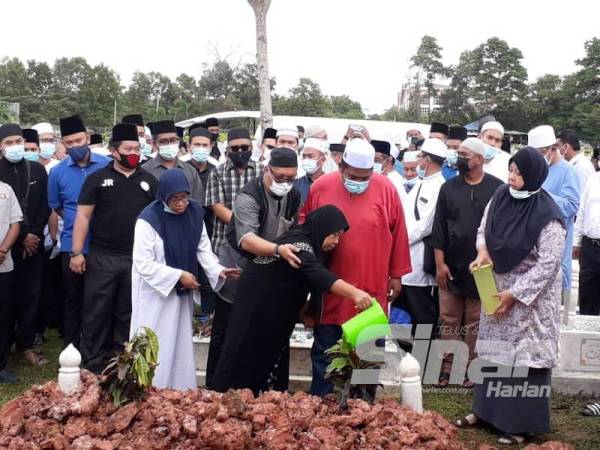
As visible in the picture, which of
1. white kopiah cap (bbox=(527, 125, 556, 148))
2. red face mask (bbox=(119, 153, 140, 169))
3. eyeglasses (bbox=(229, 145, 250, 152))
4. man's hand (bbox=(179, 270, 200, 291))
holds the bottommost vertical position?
man's hand (bbox=(179, 270, 200, 291))

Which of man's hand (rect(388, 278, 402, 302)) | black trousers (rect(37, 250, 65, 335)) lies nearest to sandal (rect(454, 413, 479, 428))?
man's hand (rect(388, 278, 402, 302))

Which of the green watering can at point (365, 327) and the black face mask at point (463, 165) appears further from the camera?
the black face mask at point (463, 165)

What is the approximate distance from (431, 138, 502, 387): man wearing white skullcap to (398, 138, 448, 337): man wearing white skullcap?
0.82 feet

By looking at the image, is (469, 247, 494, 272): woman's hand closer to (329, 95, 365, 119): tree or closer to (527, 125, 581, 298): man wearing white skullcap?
(527, 125, 581, 298): man wearing white skullcap

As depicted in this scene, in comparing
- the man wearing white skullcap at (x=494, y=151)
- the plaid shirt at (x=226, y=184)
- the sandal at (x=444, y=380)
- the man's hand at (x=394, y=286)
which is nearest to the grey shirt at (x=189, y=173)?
the plaid shirt at (x=226, y=184)

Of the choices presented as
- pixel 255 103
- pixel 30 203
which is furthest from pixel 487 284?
pixel 255 103

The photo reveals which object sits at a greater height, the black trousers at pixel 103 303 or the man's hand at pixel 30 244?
the man's hand at pixel 30 244

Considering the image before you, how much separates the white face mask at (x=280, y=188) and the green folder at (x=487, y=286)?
129 centimetres

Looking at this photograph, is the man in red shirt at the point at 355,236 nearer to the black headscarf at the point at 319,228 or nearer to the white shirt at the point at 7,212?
the black headscarf at the point at 319,228

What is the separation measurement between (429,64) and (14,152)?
141 ft

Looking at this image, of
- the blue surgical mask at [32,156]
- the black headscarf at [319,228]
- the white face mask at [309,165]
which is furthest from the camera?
the blue surgical mask at [32,156]

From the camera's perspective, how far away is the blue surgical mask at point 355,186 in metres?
4.49

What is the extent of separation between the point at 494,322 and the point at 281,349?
1402 mm

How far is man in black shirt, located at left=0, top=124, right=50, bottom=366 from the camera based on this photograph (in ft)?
19.7
